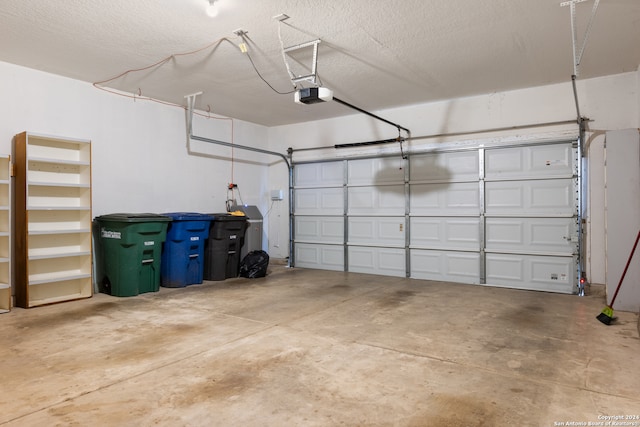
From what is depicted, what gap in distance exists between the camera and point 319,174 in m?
7.62

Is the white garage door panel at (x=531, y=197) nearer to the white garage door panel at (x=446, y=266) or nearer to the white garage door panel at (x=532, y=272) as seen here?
the white garage door panel at (x=532, y=272)

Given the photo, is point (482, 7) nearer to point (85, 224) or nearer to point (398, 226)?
point (398, 226)

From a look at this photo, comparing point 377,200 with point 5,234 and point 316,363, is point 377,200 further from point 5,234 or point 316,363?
point 5,234

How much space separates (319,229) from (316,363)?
16.0ft

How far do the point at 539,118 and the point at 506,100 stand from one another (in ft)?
1.78

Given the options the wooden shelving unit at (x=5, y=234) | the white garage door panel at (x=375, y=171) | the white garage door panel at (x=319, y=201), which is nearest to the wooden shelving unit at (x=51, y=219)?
the wooden shelving unit at (x=5, y=234)

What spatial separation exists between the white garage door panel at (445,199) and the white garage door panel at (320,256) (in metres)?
1.71

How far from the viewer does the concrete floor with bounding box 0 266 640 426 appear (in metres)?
2.13

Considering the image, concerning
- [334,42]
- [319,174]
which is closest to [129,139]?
[319,174]

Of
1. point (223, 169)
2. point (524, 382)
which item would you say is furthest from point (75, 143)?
point (524, 382)

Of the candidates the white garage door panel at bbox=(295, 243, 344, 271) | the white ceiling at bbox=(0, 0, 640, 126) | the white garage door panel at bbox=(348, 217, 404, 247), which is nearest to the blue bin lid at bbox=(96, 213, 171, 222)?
the white ceiling at bbox=(0, 0, 640, 126)

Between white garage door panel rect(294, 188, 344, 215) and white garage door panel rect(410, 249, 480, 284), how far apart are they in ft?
5.61

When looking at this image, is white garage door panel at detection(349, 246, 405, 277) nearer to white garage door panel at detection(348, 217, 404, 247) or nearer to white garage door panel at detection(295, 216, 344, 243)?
white garage door panel at detection(348, 217, 404, 247)

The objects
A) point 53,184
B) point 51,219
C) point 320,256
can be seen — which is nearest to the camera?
point 53,184
